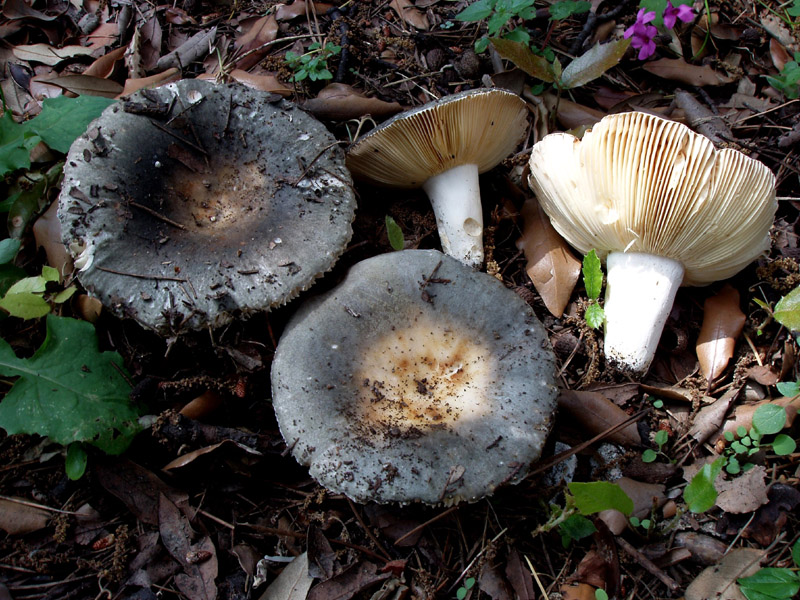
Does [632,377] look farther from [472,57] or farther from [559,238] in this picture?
[472,57]

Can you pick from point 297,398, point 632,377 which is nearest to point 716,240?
point 632,377

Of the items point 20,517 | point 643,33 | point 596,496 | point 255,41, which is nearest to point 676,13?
point 643,33

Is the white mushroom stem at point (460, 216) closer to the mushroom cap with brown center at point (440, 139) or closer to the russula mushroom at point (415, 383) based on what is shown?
the mushroom cap with brown center at point (440, 139)

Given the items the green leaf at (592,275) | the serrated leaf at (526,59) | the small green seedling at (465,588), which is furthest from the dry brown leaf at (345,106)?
the small green seedling at (465,588)

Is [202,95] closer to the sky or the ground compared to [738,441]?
closer to the sky

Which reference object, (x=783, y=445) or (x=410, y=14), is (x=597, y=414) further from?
(x=410, y=14)

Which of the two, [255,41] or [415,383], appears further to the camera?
[255,41]

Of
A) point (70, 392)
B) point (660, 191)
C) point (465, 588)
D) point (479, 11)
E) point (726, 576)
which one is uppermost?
point (479, 11)
